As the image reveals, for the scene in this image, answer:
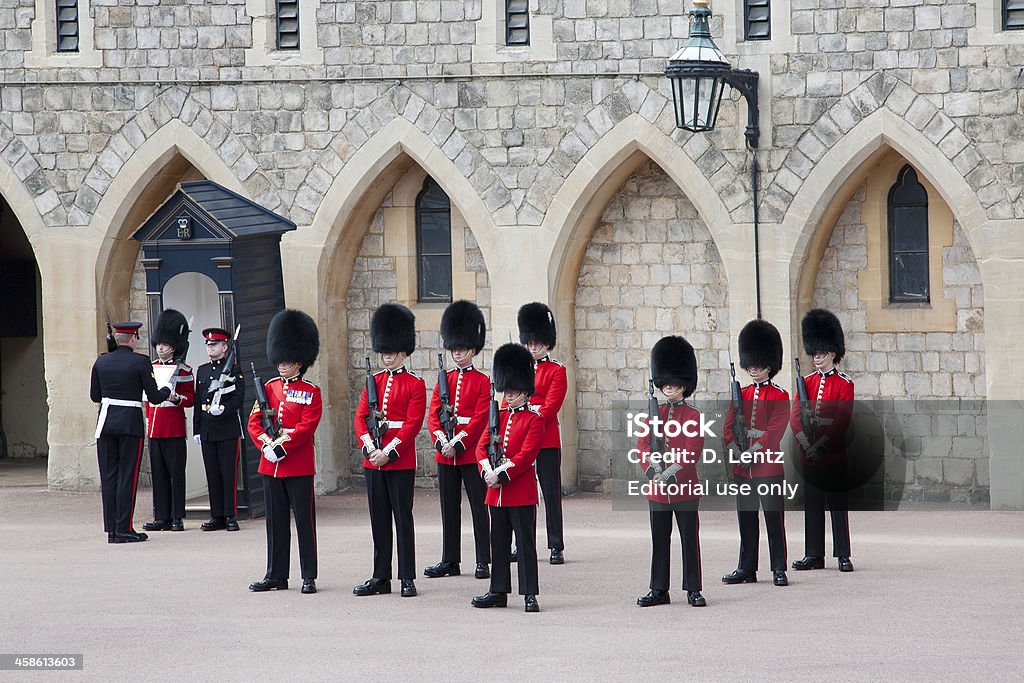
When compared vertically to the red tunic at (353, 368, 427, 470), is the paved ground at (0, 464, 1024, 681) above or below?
below

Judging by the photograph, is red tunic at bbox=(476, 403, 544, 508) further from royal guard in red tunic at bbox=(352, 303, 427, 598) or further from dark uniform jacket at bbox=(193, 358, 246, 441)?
dark uniform jacket at bbox=(193, 358, 246, 441)

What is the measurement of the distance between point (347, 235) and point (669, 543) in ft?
14.9

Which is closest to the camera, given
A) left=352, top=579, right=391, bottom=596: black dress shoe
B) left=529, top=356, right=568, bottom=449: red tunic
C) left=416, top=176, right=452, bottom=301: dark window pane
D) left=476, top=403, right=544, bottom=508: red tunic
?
left=476, top=403, right=544, bottom=508: red tunic

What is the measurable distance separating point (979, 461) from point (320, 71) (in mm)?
4840

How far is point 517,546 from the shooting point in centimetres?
679

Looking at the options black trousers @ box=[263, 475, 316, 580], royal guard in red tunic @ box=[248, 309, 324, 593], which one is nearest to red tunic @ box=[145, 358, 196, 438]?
royal guard in red tunic @ box=[248, 309, 324, 593]

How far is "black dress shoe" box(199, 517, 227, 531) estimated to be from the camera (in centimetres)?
917

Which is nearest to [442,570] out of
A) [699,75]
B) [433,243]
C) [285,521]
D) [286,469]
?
[285,521]

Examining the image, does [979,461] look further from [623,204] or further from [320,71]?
[320,71]

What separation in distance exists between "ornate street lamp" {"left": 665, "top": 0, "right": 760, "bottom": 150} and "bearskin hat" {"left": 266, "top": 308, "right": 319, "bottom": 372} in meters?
2.98

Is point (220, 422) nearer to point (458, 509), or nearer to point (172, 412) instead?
point (172, 412)

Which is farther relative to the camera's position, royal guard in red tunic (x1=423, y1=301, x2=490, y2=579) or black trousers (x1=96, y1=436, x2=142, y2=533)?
black trousers (x1=96, y1=436, x2=142, y2=533)

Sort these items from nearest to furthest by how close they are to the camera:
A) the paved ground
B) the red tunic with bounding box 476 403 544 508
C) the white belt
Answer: the paved ground → the red tunic with bounding box 476 403 544 508 → the white belt

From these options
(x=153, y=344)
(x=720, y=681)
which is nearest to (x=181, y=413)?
(x=153, y=344)
